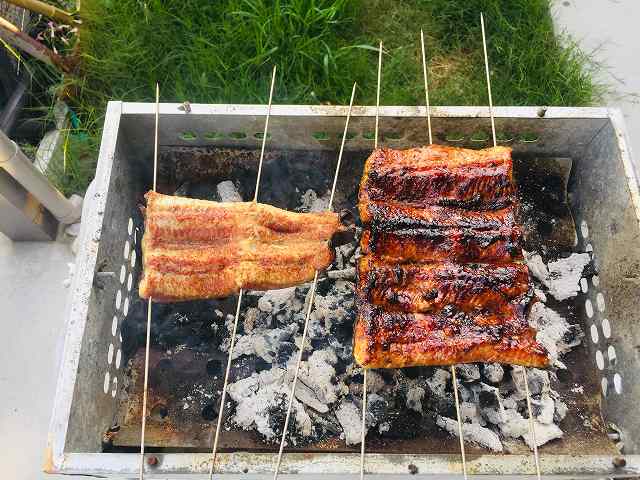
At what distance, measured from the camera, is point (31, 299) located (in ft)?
14.4

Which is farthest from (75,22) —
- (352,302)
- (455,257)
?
(455,257)

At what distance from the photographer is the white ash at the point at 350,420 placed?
3.18 meters

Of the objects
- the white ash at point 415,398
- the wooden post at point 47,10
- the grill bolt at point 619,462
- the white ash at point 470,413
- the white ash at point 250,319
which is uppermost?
the wooden post at point 47,10

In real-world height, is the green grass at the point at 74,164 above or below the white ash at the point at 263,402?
above

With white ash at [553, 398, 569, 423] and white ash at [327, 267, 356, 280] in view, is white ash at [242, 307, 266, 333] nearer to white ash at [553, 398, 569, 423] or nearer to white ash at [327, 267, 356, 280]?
white ash at [327, 267, 356, 280]

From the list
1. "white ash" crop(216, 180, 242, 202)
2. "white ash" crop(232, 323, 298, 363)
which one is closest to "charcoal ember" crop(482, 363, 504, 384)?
"white ash" crop(232, 323, 298, 363)

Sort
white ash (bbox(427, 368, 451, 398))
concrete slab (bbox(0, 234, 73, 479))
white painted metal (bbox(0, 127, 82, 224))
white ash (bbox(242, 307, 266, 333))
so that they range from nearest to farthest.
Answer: white ash (bbox(427, 368, 451, 398)) → white ash (bbox(242, 307, 266, 333)) → white painted metal (bbox(0, 127, 82, 224)) → concrete slab (bbox(0, 234, 73, 479))

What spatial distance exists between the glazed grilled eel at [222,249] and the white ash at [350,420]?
88cm

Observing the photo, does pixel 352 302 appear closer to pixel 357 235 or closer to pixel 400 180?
pixel 357 235

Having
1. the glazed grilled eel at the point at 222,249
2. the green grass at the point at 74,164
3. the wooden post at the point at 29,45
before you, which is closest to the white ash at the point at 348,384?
the glazed grilled eel at the point at 222,249

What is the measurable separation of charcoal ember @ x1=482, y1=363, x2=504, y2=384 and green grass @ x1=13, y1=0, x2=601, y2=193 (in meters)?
2.49

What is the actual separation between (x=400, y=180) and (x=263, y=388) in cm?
153

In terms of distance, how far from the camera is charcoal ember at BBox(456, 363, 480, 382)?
11.1 feet

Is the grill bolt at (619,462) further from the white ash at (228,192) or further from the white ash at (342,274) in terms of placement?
the white ash at (228,192)
